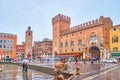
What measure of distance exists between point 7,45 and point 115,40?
50.9 meters

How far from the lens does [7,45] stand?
289 ft

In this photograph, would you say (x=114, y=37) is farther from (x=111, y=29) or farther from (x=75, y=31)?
(x=75, y=31)

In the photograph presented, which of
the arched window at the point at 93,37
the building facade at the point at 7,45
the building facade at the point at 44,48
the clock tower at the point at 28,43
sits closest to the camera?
the arched window at the point at 93,37

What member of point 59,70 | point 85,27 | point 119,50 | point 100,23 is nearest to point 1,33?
point 85,27

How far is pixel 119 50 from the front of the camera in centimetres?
5381

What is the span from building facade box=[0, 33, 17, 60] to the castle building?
22.0 meters

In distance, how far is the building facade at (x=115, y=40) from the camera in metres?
54.3

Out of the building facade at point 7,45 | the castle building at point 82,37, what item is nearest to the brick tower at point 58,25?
the castle building at point 82,37

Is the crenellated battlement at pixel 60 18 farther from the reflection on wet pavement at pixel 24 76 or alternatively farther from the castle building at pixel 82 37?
the reflection on wet pavement at pixel 24 76

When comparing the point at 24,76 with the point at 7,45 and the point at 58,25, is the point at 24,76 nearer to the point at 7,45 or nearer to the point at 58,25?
the point at 58,25

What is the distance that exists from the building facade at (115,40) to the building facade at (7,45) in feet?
157

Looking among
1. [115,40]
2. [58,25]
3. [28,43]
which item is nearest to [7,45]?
[28,43]

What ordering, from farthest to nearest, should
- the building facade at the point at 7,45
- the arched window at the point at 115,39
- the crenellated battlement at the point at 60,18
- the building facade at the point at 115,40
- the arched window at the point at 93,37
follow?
the building facade at the point at 7,45 → the crenellated battlement at the point at 60,18 → the arched window at the point at 93,37 → the arched window at the point at 115,39 → the building facade at the point at 115,40

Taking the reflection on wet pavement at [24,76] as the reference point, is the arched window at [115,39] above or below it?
above
